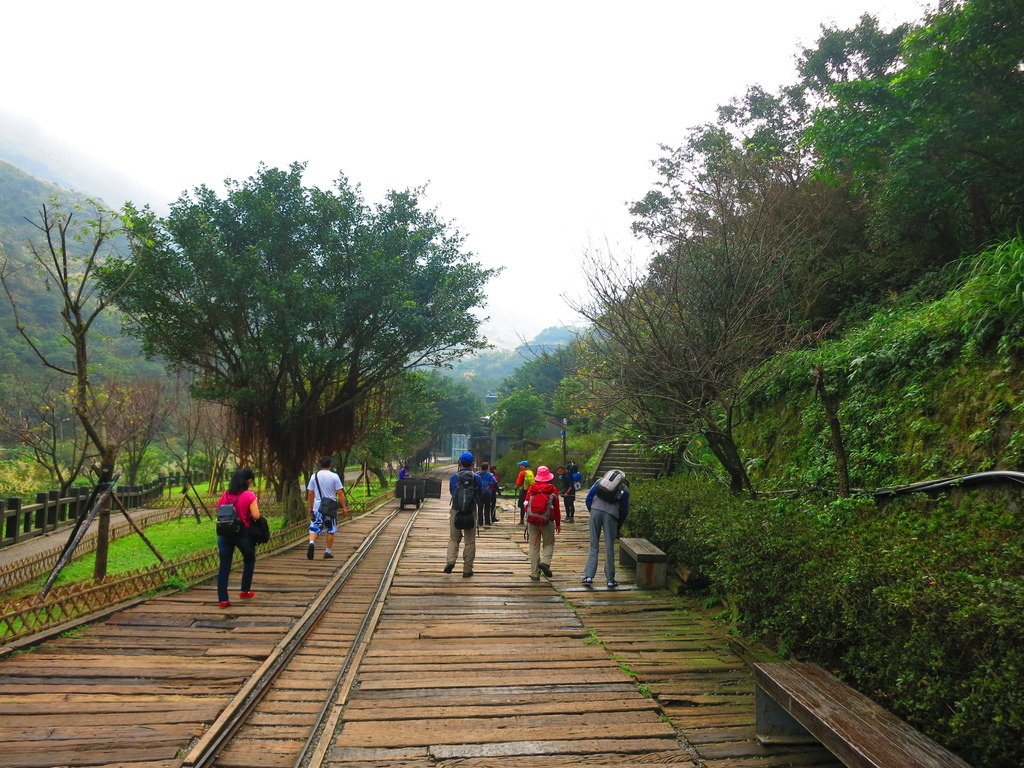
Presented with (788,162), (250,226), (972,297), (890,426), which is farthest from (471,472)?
(788,162)

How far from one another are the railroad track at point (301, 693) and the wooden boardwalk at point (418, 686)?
2 cm

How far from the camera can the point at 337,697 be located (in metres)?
4.26

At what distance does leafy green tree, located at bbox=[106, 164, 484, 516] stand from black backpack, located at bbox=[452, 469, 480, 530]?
6318mm

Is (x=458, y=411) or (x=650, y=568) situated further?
(x=458, y=411)

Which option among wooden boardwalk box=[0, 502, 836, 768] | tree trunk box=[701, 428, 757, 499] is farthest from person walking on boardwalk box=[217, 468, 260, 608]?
tree trunk box=[701, 428, 757, 499]

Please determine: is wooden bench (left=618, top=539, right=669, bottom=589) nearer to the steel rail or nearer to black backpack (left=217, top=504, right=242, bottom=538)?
the steel rail

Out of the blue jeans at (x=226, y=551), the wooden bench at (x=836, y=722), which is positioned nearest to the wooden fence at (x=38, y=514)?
the blue jeans at (x=226, y=551)

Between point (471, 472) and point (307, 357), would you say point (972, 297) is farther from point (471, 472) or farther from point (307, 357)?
point (307, 357)

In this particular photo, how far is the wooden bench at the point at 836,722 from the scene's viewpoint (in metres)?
2.70

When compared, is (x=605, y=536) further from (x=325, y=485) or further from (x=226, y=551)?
(x=325, y=485)

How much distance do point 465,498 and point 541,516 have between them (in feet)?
3.52

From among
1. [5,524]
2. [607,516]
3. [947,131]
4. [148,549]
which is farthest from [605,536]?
[5,524]

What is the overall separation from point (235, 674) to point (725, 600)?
4.86m

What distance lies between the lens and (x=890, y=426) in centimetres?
691
